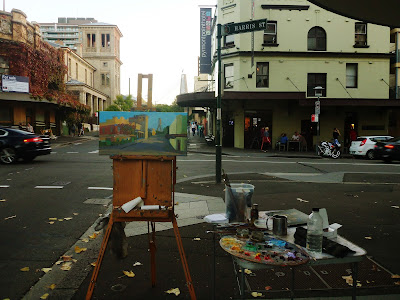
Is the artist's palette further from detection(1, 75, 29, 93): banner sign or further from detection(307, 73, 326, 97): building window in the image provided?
detection(1, 75, 29, 93): banner sign

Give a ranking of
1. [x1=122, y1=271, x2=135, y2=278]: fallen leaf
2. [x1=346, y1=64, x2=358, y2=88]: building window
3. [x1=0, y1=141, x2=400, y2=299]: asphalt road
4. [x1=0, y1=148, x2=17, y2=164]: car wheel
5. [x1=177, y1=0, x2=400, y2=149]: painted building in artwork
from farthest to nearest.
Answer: [x1=346, y1=64, x2=358, y2=88]: building window, [x1=177, y1=0, x2=400, y2=149]: painted building in artwork, [x1=0, y1=148, x2=17, y2=164]: car wheel, [x1=0, y1=141, x2=400, y2=299]: asphalt road, [x1=122, y1=271, x2=135, y2=278]: fallen leaf

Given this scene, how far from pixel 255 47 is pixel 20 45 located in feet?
66.1

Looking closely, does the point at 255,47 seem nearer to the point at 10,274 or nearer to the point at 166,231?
the point at 166,231

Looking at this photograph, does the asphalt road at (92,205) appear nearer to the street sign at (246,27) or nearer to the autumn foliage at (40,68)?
the street sign at (246,27)

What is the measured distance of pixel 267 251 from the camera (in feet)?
8.82

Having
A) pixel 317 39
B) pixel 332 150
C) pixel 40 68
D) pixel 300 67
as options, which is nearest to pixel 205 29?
pixel 300 67

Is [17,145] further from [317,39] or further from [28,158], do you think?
[317,39]

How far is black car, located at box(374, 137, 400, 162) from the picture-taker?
17.1 meters

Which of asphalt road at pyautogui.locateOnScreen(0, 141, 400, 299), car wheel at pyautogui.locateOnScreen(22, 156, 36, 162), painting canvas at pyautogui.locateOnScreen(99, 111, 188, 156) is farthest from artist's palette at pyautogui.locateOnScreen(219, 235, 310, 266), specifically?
car wheel at pyautogui.locateOnScreen(22, 156, 36, 162)

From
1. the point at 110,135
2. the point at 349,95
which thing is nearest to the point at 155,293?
the point at 110,135

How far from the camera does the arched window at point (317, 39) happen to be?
27516mm

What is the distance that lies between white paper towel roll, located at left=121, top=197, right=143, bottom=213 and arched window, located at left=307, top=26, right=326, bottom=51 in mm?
27455

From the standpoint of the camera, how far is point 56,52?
37219 mm

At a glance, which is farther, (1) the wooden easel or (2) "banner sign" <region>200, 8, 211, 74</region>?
(2) "banner sign" <region>200, 8, 211, 74</region>
